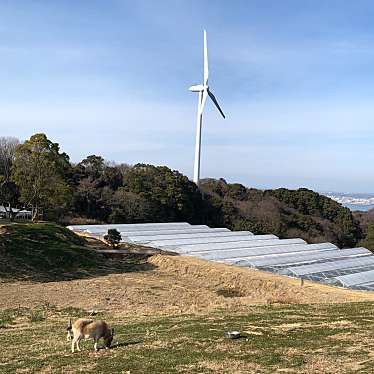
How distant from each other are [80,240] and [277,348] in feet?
108

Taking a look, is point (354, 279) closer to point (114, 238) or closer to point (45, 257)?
point (114, 238)

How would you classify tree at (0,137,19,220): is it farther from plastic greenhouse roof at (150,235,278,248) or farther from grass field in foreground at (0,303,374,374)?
grass field in foreground at (0,303,374,374)

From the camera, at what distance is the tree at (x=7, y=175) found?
51969 millimetres

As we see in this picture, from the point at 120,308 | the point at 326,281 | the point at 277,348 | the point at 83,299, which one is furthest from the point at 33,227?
the point at 277,348

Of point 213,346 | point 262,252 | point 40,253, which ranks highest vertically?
point 262,252

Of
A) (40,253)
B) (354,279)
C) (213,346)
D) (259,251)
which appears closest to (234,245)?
(259,251)

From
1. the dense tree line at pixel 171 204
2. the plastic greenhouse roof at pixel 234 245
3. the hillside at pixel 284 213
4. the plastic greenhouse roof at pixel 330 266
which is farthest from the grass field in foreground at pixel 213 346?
the hillside at pixel 284 213

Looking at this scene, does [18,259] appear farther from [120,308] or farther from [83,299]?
[120,308]

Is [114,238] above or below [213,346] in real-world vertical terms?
above

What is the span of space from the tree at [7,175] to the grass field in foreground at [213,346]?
34740 millimetres

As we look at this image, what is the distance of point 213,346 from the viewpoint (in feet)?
39.1

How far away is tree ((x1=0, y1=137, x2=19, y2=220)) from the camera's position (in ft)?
171

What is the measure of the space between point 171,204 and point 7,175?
22366mm

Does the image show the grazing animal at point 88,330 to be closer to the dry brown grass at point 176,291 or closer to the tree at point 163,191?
the dry brown grass at point 176,291
